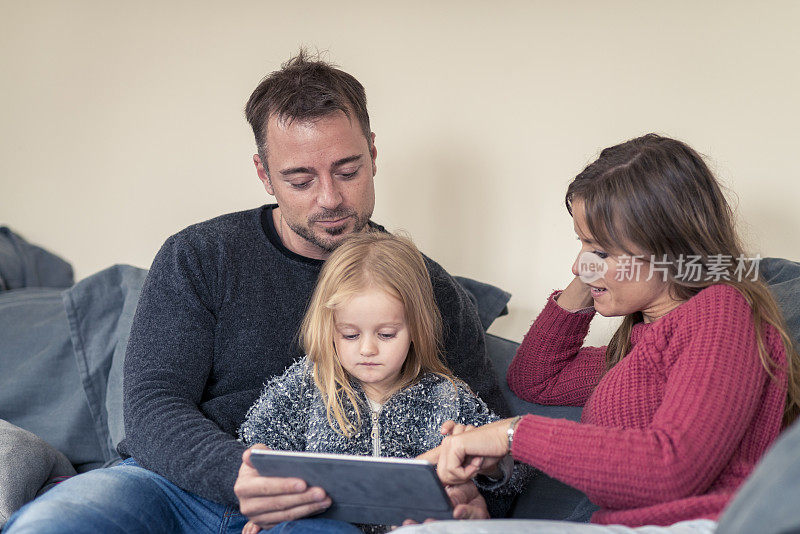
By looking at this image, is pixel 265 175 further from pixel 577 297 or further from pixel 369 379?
pixel 577 297

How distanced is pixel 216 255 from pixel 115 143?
1112 mm

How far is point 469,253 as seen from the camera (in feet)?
8.06

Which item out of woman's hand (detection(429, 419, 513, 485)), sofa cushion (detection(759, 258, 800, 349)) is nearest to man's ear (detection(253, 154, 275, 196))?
woman's hand (detection(429, 419, 513, 485))

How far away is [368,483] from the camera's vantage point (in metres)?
1.28

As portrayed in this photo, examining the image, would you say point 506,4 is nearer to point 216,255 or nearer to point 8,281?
point 216,255

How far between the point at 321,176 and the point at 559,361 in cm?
68

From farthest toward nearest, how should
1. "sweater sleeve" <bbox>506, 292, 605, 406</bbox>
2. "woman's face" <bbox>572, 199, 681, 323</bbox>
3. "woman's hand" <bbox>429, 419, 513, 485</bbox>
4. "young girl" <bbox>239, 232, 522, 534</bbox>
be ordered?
"sweater sleeve" <bbox>506, 292, 605, 406</bbox>, "young girl" <bbox>239, 232, 522, 534</bbox>, "woman's face" <bbox>572, 199, 681, 323</bbox>, "woman's hand" <bbox>429, 419, 513, 485</bbox>

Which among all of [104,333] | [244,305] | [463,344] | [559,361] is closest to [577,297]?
[559,361]

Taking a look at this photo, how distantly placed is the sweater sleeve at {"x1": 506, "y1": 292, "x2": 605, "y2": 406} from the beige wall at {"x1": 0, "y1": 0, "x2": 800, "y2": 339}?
0.52 m

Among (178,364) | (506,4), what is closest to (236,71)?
(506,4)

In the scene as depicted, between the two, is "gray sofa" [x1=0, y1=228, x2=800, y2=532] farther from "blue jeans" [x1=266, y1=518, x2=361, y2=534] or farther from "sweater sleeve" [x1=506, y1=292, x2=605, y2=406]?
"blue jeans" [x1=266, y1=518, x2=361, y2=534]

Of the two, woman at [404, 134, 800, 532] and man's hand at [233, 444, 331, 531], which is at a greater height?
woman at [404, 134, 800, 532]

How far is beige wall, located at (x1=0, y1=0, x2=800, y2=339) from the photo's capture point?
2.14m

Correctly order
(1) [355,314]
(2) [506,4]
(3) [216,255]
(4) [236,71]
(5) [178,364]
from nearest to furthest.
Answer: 1. (1) [355,314]
2. (5) [178,364]
3. (3) [216,255]
4. (2) [506,4]
5. (4) [236,71]
